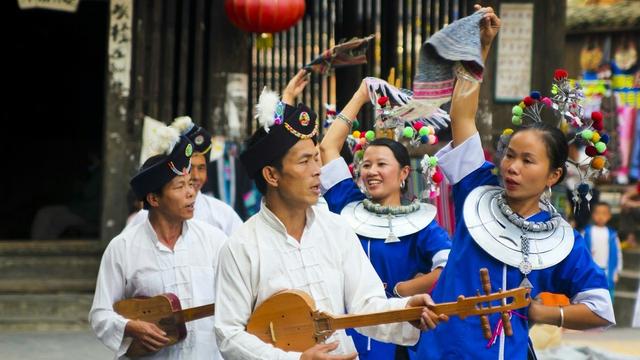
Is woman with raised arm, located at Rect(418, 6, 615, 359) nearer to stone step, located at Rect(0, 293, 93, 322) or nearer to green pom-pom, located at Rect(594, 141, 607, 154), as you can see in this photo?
A: green pom-pom, located at Rect(594, 141, 607, 154)

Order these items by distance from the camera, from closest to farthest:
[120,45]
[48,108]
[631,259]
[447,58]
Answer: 1. [447,58]
2. [120,45]
3. [631,259]
4. [48,108]

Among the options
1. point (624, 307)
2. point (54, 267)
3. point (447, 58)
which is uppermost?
point (447, 58)

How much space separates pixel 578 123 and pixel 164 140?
1.96m

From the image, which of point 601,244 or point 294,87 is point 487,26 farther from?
point 601,244

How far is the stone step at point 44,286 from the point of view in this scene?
11.1 m

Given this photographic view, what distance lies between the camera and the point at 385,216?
20.7 feet

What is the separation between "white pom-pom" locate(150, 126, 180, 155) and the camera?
5672 mm

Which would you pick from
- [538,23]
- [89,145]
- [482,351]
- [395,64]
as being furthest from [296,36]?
[482,351]

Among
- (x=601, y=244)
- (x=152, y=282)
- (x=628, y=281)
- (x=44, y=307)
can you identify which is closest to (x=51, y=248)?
(x=44, y=307)

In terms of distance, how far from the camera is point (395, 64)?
11555mm

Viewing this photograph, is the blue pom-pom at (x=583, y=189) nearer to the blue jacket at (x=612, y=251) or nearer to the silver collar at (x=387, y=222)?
the silver collar at (x=387, y=222)

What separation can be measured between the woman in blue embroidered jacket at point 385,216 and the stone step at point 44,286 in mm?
5214

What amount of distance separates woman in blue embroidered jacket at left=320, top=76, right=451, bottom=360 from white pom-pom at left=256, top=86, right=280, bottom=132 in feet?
4.95

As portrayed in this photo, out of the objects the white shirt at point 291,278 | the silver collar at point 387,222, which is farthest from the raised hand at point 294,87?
the white shirt at point 291,278
